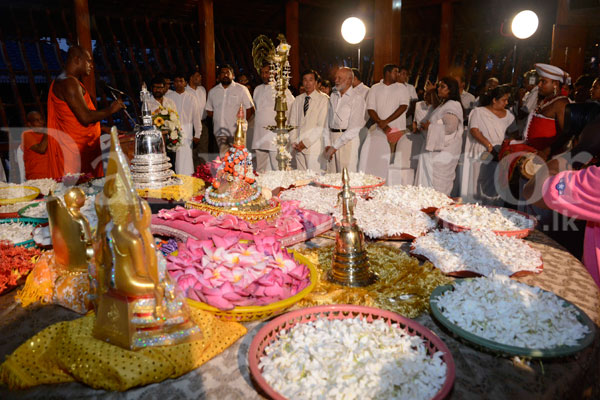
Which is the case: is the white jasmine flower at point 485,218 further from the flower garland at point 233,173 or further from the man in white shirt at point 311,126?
the man in white shirt at point 311,126

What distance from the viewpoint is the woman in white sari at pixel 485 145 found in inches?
211

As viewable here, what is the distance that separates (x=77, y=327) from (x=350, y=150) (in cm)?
429

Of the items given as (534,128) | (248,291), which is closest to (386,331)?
(248,291)

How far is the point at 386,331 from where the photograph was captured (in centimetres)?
114

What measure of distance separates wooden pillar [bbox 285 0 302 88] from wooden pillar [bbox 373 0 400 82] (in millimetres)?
1838

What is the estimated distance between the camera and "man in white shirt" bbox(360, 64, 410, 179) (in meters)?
6.01

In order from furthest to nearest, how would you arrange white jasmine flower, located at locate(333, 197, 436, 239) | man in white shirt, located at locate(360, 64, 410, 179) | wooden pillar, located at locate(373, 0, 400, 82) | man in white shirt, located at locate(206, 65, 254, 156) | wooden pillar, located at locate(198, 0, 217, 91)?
wooden pillar, located at locate(198, 0, 217, 91) < wooden pillar, located at locate(373, 0, 400, 82) < man in white shirt, located at locate(206, 65, 254, 156) < man in white shirt, located at locate(360, 64, 410, 179) < white jasmine flower, located at locate(333, 197, 436, 239)

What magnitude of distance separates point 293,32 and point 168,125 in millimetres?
6142

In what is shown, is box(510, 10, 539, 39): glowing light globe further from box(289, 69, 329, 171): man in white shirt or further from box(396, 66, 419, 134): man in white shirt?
box(289, 69, 329, 171): man in white shirt

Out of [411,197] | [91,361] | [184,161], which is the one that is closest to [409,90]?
[184,161]

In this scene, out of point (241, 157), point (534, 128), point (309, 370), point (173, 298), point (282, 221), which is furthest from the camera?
point (534, 128)

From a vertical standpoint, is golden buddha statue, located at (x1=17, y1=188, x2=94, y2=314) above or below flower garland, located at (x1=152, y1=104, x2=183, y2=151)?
below

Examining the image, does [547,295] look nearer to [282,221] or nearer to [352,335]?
[352,335]

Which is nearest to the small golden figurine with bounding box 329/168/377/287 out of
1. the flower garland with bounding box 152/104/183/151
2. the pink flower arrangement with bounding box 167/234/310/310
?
the pink flower arrangement with bounding box 167/234/310/310
